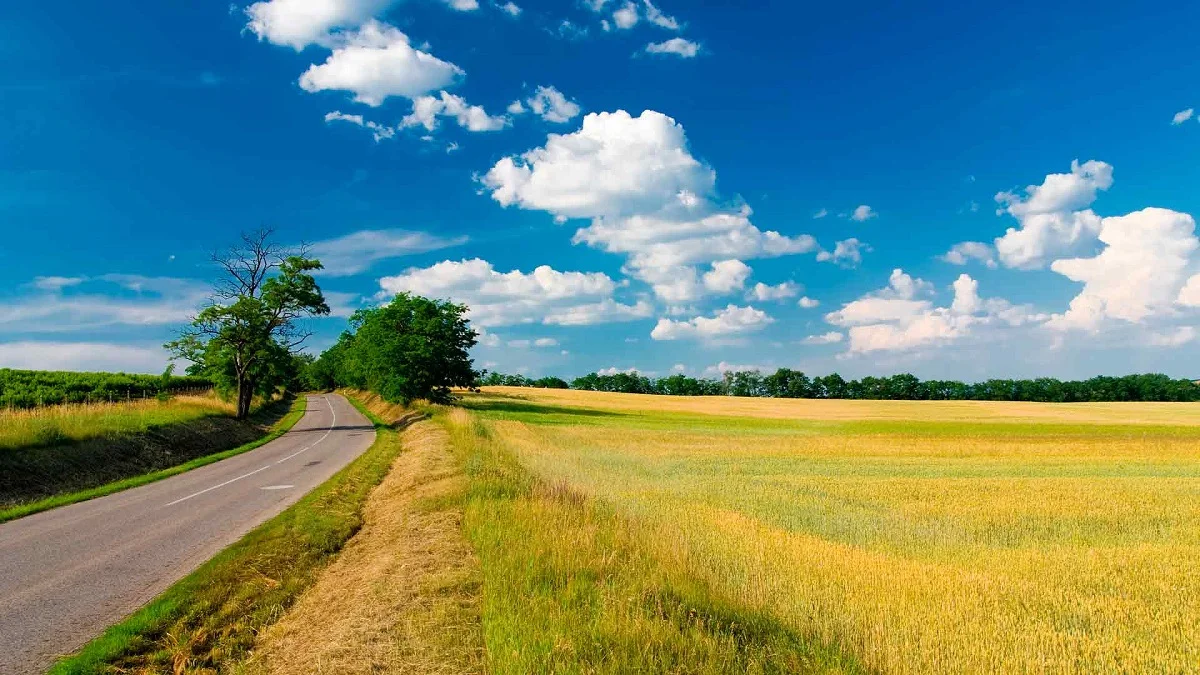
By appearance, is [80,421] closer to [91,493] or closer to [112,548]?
[91,493]

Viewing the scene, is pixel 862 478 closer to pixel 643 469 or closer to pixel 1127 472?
pixel 643 469

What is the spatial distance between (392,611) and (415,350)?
54.3m

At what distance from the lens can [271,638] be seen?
766cm

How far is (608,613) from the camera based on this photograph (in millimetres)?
6645

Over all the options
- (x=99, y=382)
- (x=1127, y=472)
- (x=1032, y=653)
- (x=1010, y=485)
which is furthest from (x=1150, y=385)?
(x=99, y=382)

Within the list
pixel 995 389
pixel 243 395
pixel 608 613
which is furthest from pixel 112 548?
pixel 995 389

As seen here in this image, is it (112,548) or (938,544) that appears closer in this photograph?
(112,548)

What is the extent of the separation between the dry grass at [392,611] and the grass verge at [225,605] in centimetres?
36

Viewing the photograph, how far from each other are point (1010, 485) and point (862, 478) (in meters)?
4.57

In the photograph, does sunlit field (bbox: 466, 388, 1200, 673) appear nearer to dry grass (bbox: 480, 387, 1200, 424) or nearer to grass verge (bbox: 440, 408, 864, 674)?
grass verge (bbox: 440, 408, 864, 674)

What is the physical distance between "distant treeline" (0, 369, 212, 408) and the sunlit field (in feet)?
99.4

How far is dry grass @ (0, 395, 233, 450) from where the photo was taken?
21.4 meters

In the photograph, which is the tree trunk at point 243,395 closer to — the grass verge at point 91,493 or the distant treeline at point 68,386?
the distant treeline at point 68,386

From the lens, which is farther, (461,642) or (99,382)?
(99,382)
